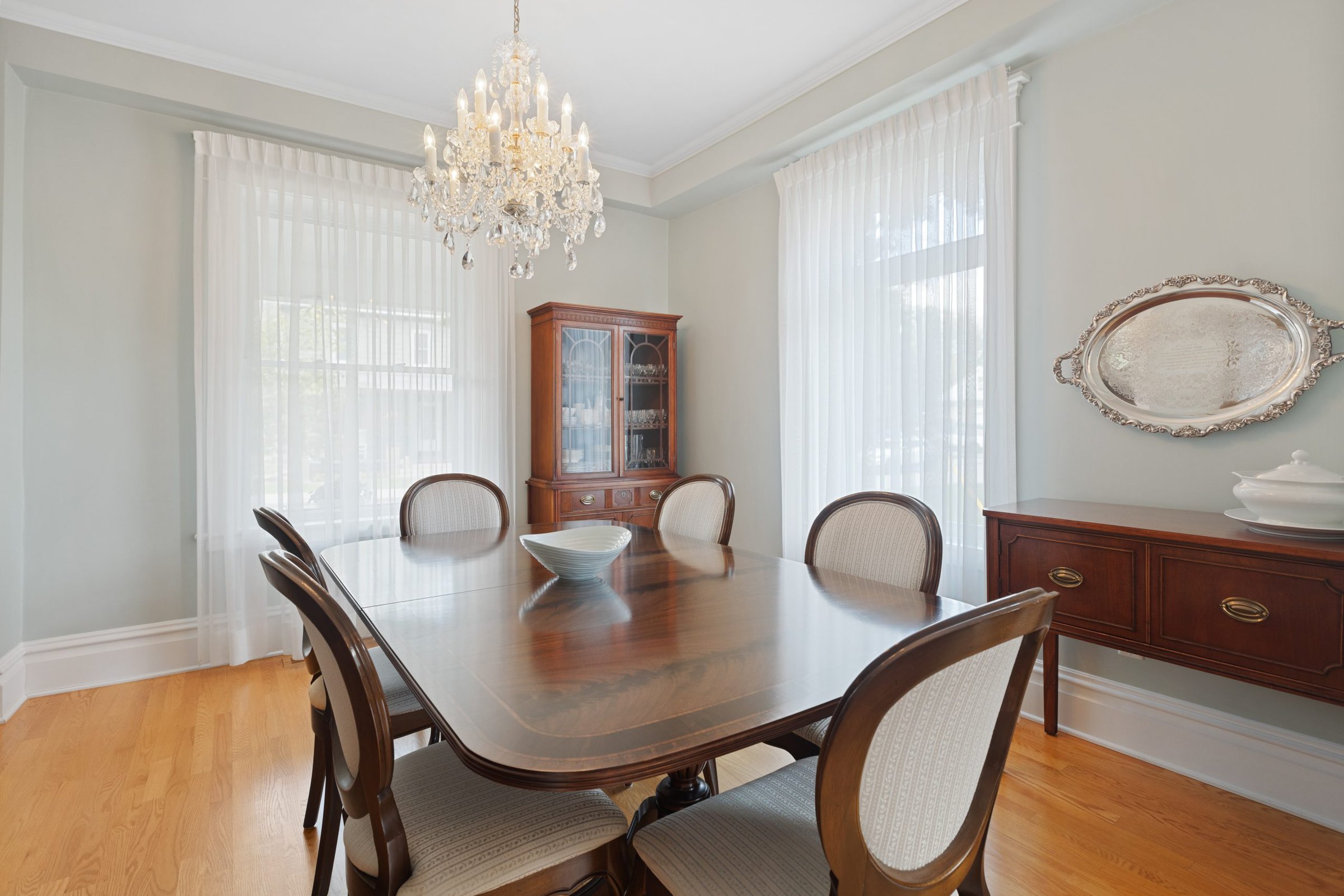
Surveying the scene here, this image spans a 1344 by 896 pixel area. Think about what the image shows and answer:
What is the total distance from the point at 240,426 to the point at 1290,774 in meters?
4.24

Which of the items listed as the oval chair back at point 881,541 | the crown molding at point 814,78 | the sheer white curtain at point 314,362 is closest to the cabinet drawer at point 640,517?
the sheer white curtain at point 314,362

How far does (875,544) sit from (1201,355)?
1269 millimetres

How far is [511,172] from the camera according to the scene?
211 cm

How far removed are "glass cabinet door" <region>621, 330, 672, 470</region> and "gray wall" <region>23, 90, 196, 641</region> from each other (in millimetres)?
2250

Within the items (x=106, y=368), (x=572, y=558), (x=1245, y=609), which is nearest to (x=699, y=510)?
(x=572, y=558)

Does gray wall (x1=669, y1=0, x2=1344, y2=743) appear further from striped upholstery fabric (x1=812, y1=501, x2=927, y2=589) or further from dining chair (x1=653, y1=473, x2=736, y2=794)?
dining chair (x1=653, y1=473, x2=736, y2=794)

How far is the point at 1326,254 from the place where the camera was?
1.93 m

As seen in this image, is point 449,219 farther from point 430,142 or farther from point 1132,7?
point 1132,7

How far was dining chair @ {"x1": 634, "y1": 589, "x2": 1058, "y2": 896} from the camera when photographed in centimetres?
77

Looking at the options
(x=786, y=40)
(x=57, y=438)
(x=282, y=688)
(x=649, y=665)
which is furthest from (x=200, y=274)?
(x=649, y=665)

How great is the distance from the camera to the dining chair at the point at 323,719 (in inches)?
59.1

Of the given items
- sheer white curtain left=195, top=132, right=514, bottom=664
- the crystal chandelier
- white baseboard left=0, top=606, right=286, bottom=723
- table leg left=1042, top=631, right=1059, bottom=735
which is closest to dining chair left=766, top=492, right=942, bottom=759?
table leg left=1042, top=631, right=1059, bottom=735

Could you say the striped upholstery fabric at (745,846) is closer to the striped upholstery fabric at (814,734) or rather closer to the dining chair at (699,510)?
the striped upholstery fabric at (814,734)

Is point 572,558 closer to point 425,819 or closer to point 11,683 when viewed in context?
point 425,819
